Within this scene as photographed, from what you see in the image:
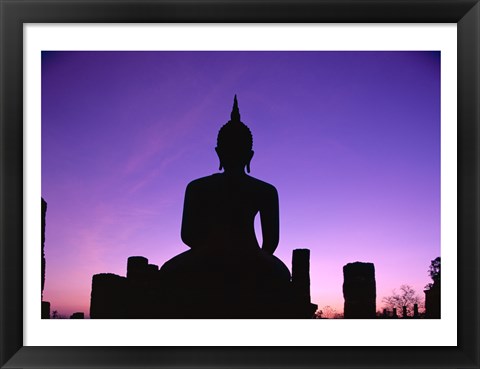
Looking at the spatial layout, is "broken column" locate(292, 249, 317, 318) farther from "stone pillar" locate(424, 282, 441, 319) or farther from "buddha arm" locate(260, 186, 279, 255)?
"stone pillar" locate(424, 282, 441, 319)

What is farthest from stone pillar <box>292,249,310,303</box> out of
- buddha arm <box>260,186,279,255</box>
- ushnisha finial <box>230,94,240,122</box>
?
ushnisha finial <box>230,94,240,122</box>

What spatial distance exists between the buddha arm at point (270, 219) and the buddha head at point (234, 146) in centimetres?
26

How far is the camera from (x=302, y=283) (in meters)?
4.05

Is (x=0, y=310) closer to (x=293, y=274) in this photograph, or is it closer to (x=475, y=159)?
(x=293, y=274)

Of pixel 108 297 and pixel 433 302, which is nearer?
pixel 433 302

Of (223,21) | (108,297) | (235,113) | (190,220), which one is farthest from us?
(190,220)

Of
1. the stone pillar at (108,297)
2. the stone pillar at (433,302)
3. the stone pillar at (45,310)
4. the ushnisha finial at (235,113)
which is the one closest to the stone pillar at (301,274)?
the stone pillar at (433,302)

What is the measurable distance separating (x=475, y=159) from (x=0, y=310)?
2.16 m

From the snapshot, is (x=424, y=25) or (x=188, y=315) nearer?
(x=424, y=25)

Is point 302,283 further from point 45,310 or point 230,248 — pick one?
point 45,310

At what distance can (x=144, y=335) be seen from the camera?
10.0 feet

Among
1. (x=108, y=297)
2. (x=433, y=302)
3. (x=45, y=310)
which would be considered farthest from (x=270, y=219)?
(x=45, y=310)

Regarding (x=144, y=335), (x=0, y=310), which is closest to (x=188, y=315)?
(x=144, y=335)

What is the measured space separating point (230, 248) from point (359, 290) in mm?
834
